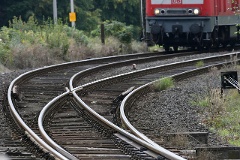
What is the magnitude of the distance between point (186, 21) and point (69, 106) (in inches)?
606

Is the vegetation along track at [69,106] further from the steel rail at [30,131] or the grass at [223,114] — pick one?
the grass at [223,114]

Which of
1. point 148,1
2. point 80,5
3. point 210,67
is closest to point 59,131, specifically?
point 210,67

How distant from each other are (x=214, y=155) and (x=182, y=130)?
1972 mm

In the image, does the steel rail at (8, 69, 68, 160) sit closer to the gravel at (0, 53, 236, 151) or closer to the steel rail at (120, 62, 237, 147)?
the gravel at (0, 53, 236, 151)

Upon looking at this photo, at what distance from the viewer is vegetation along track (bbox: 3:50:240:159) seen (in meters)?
9.55

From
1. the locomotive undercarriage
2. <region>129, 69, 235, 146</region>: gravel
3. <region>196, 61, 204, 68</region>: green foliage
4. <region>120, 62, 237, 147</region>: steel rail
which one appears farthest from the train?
<region>129, 69, 235, 146</region>: gravel

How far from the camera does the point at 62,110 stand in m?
13.2

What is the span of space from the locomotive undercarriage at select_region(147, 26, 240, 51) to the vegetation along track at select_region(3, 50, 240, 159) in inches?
247

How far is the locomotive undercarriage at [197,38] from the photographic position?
94.4ft

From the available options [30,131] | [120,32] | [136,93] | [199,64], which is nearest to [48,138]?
[30,131]

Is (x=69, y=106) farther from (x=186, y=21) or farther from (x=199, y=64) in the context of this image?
(x=186, y=21)

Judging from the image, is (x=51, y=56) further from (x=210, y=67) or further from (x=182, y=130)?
(x=182, y=130)

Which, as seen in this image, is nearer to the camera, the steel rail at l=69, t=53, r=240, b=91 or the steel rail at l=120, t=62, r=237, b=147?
the steel rail at l=120, t=62, r=237, b=147

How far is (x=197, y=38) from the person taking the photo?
2872 cm
